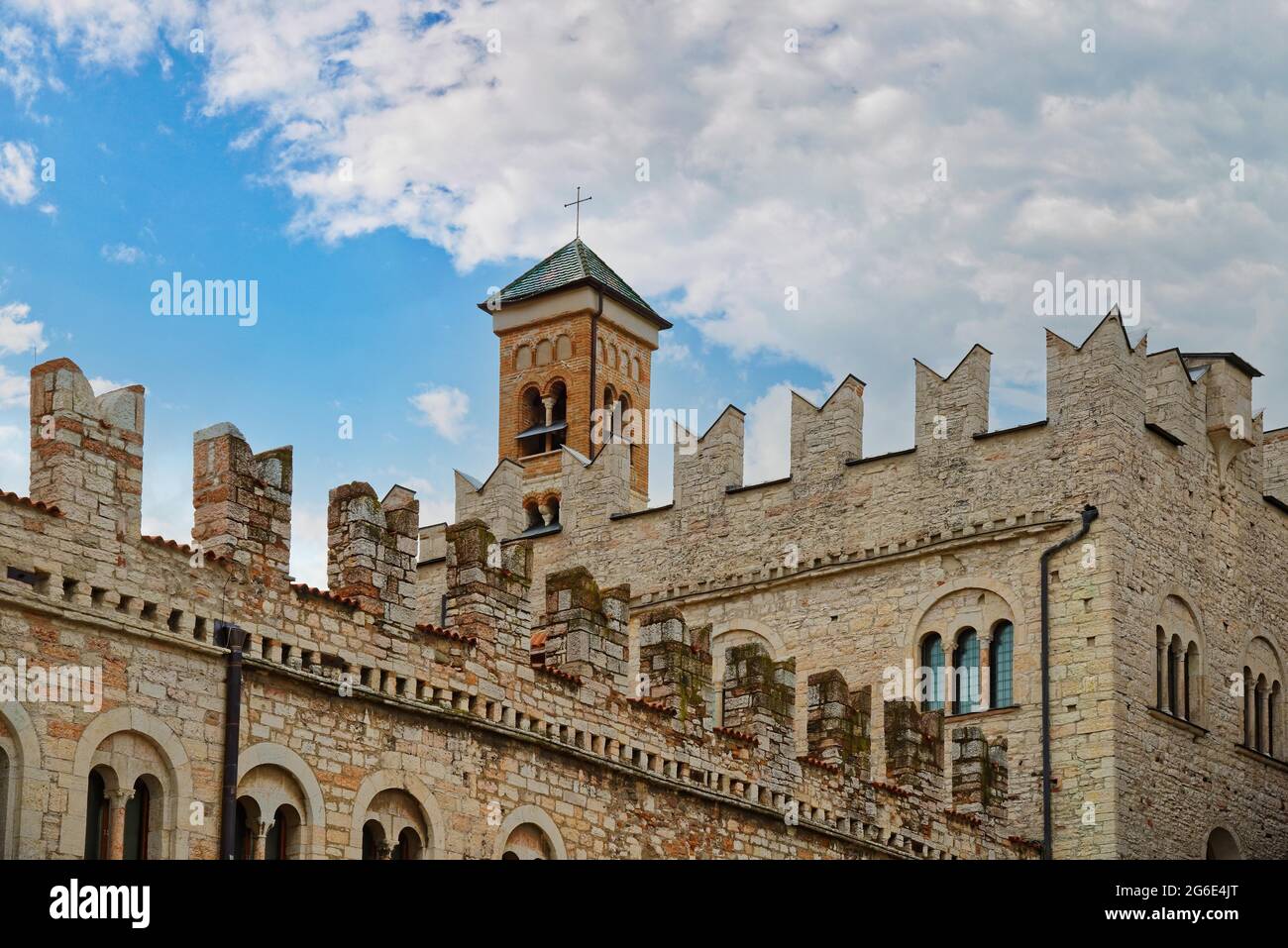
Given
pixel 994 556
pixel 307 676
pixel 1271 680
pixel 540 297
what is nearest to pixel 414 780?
pixel 307 676

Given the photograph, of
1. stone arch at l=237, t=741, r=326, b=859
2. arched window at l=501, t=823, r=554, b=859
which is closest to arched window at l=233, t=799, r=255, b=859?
stone arch at l=237, t=741, r=326, b=859

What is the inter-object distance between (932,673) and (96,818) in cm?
1762

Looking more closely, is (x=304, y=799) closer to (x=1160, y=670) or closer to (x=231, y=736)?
(x=231, y=736)

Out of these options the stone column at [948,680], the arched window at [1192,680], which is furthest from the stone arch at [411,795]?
the arched window at [1192,680]

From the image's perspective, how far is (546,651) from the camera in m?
27.7

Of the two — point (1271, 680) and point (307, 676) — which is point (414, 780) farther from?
point (1271, 680)

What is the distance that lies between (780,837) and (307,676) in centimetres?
861

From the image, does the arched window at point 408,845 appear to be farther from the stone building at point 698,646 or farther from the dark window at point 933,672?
the dark window at point 933,672

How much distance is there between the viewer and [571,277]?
2100 inches

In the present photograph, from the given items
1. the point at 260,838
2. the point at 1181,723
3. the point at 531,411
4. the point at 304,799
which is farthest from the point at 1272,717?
the point at 260,838

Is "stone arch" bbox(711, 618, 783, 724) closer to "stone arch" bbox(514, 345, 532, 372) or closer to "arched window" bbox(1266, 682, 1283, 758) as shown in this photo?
"arched window" bbox(1266, 682, 1283, 758)

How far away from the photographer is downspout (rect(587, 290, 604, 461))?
2080 inches

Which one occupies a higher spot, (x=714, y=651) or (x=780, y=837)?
(x=714, y=651)

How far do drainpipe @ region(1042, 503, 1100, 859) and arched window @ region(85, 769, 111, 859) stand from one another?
1661 centimetres
